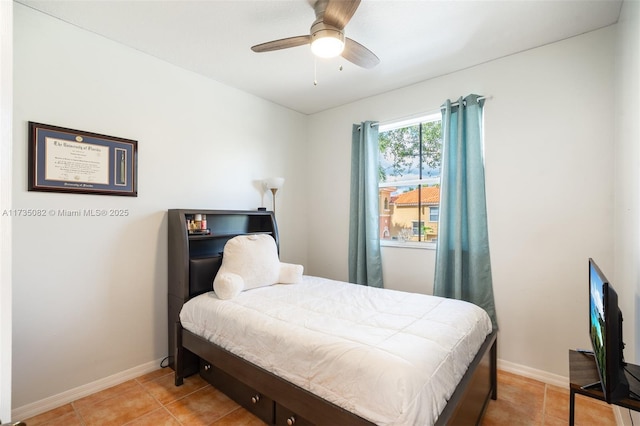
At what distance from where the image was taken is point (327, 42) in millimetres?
1839

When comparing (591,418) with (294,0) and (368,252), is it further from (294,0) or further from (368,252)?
(294,0)

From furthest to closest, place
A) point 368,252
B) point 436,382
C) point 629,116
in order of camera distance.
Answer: point 368,252 < point 629,116 < point 436,382

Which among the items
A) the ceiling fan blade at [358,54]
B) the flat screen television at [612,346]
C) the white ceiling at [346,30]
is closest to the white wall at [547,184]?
the white ceiling at [346,30]

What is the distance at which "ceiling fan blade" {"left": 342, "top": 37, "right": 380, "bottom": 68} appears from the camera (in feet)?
6.42

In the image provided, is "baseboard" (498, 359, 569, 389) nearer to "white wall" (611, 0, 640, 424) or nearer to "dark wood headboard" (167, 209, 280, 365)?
"white wall" (611, 0, 640, 424)

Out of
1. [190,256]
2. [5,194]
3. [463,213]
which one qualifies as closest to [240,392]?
[190,256]

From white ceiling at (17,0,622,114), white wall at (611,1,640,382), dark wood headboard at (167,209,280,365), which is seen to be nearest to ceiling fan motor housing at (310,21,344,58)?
white ceiling at (17,0,622,114)

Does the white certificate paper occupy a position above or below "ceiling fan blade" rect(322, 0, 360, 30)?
below

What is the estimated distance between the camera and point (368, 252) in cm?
333

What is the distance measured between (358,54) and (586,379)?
2.24m

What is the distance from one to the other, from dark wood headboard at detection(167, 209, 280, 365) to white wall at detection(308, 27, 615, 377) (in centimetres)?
246

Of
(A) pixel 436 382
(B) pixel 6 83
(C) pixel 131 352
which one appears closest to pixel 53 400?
(C) pixel 131 352

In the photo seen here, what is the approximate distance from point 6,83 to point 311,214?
343cm

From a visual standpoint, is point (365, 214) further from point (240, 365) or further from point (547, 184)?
point (240, 365)
